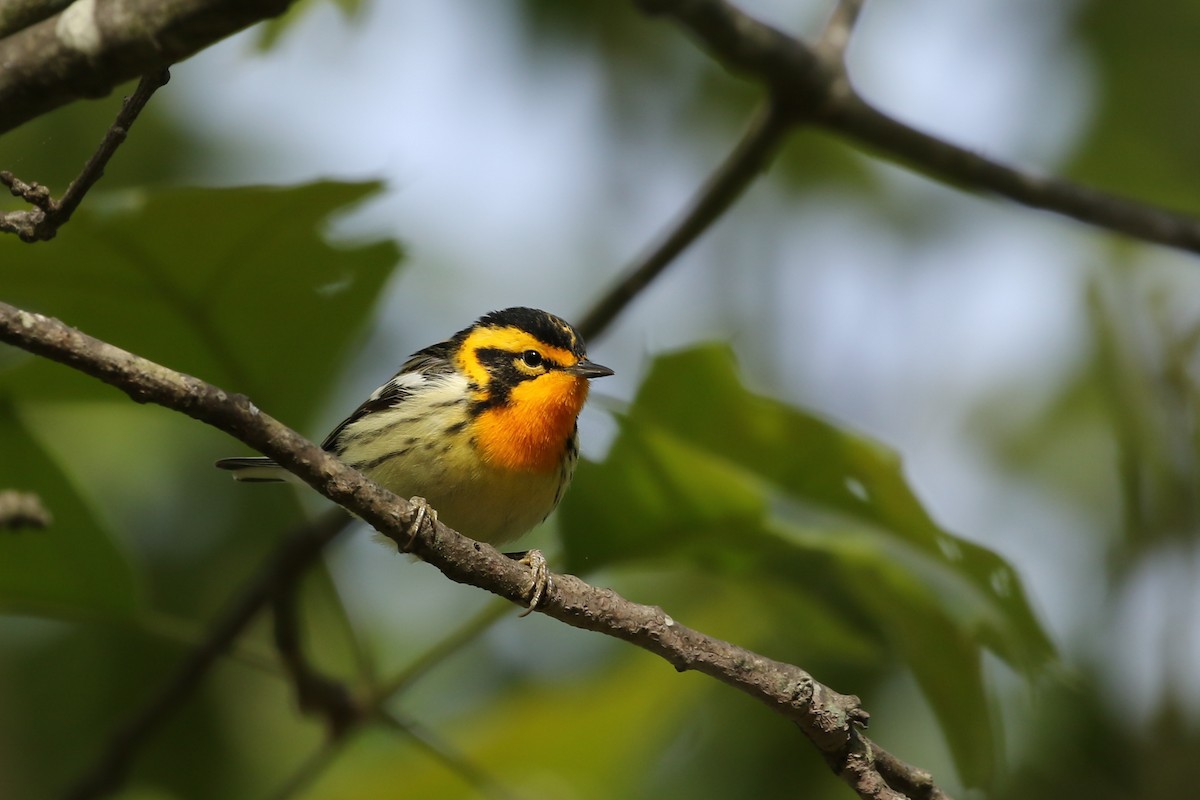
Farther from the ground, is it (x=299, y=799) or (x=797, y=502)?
(x=797, y=502)

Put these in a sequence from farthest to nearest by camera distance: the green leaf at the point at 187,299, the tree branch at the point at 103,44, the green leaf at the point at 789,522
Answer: the green leaf at the point at 789,522 → the green leaf at the point at 187,299 → the tree branch at the point at 103,44

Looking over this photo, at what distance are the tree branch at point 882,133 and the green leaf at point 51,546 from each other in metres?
2.19

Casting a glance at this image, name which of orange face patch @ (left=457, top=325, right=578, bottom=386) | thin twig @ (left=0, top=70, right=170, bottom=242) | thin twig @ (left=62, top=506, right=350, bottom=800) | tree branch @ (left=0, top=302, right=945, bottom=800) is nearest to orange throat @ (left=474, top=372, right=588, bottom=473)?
orange face patch @ (left=457, top=325, right=578, bottom=386)

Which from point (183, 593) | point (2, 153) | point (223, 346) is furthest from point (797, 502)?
point (2, 153)

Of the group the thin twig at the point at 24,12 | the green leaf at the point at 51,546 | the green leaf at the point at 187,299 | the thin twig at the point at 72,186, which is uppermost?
the thin twig at the point at 24,12

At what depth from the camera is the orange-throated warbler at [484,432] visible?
386 centimetres

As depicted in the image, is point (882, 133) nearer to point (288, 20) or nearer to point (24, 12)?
point (288, 20)

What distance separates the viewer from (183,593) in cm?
502

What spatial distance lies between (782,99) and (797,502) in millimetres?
1203

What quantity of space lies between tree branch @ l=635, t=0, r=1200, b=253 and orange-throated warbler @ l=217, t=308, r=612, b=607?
110 cm

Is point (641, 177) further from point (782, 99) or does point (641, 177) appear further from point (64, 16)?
point (64, 16)

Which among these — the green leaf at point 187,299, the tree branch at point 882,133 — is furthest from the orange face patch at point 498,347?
the tree branch at point 882,133

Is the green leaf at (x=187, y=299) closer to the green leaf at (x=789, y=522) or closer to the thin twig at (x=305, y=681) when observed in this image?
the thin twig at (x=305, y=681)

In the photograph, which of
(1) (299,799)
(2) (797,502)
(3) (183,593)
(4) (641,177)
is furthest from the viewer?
(4) (641,177)
